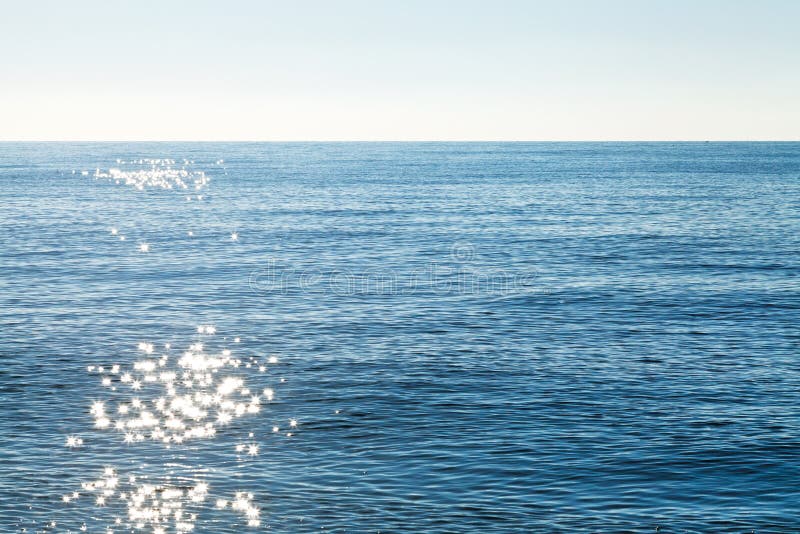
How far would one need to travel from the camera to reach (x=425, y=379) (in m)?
50.8

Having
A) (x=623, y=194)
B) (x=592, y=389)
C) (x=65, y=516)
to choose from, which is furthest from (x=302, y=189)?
(x=65, y=516)

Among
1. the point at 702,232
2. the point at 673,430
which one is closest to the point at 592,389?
the point at 673,430

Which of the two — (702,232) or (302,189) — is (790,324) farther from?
(302,189)

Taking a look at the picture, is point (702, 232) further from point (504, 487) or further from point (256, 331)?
point (504, 487)

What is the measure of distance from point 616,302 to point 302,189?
5290 inches

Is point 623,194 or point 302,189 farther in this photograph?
point 302,189

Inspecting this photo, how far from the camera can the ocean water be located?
35000 millimetres

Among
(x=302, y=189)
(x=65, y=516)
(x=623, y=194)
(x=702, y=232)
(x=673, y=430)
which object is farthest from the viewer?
(x=302, y=189)

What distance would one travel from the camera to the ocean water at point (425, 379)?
115ft

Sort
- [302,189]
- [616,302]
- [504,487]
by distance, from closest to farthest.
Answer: [504,487], [616,302], [302,189]

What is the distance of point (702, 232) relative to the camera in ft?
371

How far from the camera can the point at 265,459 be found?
39.4 metres

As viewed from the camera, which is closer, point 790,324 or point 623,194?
point 790,324

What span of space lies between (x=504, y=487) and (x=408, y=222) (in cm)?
9469
